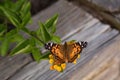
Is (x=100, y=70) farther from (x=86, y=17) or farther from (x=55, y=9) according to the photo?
(x=55, y=9)

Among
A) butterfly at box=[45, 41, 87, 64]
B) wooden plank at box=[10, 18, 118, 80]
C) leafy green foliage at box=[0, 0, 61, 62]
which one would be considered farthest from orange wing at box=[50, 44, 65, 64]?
wooden plank at box=[10, 18, 118, 80]

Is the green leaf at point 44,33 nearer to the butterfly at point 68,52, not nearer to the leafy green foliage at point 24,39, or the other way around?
the leafy green foliage at point 24,39

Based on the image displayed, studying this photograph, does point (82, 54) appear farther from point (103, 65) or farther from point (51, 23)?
point (51, 23)

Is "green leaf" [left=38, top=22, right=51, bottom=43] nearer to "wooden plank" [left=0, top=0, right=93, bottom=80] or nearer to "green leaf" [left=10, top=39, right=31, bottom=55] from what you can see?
"green leaf" [left=10, top=39, right=31, bottom=55]

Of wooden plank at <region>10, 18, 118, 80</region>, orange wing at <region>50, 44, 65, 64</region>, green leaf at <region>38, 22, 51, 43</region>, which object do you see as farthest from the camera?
wooden plank at <region>10, 18, 118, 80</region>

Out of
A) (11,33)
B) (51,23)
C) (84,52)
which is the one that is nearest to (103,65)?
(84,52)
